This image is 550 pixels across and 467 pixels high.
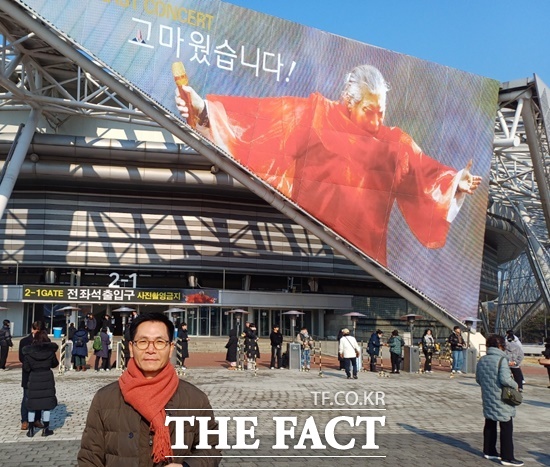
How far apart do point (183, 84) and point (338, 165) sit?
803cm

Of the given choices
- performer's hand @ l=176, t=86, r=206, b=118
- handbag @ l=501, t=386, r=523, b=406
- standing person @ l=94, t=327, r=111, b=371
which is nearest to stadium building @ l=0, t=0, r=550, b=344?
performer's hand @ l=176, t=86, r=206, b=118

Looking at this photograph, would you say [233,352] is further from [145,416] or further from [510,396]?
[145,416]

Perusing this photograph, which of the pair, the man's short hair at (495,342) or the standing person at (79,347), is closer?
the man's short hair at (495,342)

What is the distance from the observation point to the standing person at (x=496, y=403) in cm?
872

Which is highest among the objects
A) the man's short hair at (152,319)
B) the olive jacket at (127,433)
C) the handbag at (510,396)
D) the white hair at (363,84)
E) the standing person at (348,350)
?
the white hair at (363,84)

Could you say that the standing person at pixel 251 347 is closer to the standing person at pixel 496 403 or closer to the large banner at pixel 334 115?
the large banner at pixel 334 115

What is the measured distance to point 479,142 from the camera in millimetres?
32438

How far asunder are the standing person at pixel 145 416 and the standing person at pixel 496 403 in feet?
20.9

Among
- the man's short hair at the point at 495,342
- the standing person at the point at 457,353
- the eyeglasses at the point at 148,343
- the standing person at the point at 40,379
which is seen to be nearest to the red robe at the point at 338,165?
the standing person at the point at 457,353

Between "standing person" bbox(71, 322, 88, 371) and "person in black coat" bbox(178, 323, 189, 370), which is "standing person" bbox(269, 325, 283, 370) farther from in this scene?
"standing person" bbox(71, 322, 88, 371)

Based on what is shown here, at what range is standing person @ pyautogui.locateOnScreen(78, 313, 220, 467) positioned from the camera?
3340 mm

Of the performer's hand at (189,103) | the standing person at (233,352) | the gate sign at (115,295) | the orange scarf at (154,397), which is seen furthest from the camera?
the gate sign at (115,295)

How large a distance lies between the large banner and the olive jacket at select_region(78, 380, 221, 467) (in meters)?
24.3

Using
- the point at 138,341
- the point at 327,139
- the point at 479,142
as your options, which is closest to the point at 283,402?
the point at 138,341
